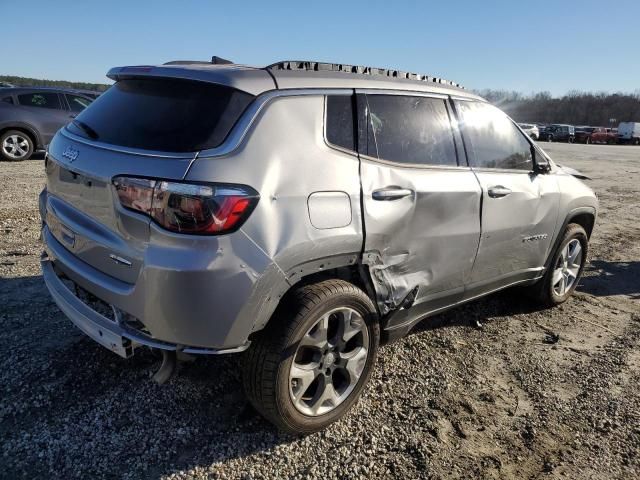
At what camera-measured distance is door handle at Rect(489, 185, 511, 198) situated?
3.52 meters

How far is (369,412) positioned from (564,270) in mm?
2691

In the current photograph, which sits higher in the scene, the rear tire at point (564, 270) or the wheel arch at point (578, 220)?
the wheel arch at point (578, 220)

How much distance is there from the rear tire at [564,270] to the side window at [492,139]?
0.92 m

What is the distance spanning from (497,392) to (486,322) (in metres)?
1.11

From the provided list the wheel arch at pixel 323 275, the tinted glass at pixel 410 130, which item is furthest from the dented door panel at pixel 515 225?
the wheel arch at pixel 323 275

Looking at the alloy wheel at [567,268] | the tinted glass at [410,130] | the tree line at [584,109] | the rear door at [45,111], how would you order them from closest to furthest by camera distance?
1. the tinted glass at [410,130]
2. the alloy wheel at [567,268]
3. the rear door at [45,111]
4. the tree line at [584,109]

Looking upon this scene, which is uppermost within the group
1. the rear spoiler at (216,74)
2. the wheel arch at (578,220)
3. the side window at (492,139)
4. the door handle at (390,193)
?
the rear spoiler at (216,74)

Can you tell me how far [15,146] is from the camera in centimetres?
1127

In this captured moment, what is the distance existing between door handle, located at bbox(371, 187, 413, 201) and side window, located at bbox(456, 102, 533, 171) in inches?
33.6

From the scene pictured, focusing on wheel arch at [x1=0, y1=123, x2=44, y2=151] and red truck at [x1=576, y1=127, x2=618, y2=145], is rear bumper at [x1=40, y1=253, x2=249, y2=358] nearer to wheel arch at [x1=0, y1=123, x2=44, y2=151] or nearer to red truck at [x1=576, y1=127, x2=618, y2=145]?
wheel arch at [x1=0, y1=123, x2=44, y2=151]

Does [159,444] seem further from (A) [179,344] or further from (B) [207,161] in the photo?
(B) [207,161]

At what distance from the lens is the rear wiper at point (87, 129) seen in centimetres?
266

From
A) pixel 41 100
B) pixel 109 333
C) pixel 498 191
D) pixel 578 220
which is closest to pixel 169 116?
pixel 109 333

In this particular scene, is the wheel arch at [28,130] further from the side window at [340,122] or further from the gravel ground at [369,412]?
the side window at [340,122]
